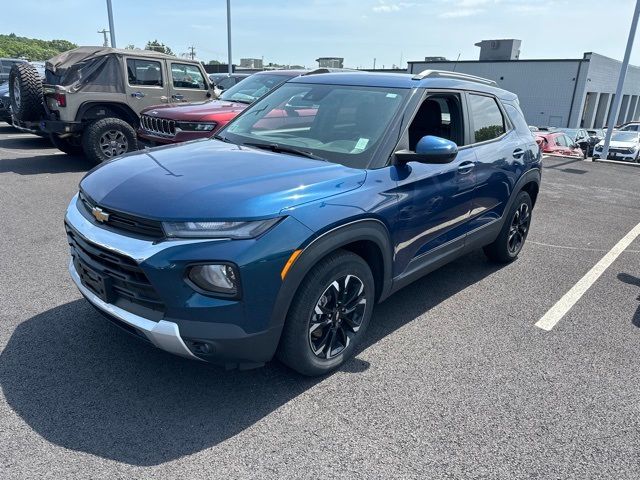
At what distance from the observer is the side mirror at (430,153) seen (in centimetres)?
316

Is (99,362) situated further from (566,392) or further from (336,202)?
(566,392)

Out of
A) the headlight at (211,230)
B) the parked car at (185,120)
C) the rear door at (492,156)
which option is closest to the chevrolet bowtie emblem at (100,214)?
the headlight at (211,230)

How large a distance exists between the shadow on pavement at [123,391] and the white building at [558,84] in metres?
38.7

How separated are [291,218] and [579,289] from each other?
3485mm

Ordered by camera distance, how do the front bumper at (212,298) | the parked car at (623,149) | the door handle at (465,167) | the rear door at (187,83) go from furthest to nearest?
the parked car at (623,149) → the rear door at (187,83) → the door handle at (465,167) → the front bumper at (212,298)

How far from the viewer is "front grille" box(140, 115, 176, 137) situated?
7312mm

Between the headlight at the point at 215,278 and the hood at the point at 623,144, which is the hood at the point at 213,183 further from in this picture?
the hood at the point at 623,144

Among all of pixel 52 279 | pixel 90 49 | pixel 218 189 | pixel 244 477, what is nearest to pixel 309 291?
pixel 218 189

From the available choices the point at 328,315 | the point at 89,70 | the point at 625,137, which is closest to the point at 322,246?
the point at 328,315

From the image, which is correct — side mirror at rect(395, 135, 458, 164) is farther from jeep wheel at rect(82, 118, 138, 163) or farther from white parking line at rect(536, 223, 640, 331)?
jeep wheel at rect(82, 118, 138, 163)

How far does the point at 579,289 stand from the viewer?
4.70 metres

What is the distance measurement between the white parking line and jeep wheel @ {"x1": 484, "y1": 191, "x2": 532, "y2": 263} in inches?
28.0

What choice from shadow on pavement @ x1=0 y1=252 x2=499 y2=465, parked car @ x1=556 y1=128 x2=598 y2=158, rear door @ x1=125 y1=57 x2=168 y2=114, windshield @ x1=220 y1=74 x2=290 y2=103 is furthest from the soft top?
parked car @ x1=556 y1=128 x2=598 y2=158

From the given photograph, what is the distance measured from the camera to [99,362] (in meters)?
3.07
